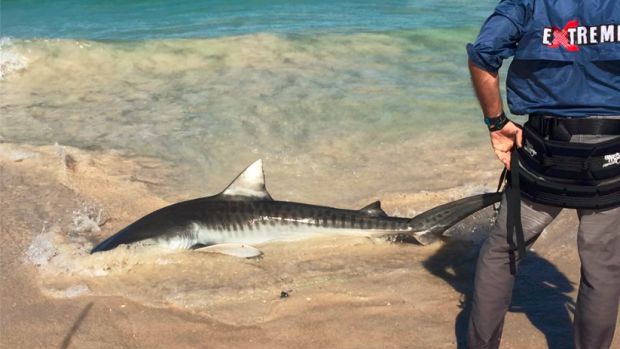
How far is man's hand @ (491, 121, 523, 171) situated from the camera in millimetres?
3393

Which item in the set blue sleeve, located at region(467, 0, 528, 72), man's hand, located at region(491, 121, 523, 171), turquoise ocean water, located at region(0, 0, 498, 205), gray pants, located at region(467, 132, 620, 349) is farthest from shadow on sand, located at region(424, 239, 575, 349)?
blue sleeve, located at region(467, 0, 528, 72)

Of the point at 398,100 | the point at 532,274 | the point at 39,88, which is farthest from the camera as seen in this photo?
the point at 39,88

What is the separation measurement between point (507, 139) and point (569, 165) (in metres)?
0.36

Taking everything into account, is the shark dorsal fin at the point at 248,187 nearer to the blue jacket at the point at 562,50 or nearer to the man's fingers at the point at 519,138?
the man's fingers at the point at 519,138

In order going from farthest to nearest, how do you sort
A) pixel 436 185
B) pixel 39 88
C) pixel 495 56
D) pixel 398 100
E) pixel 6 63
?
pixel 6 63 → pixel 39 88 → pixel 398 100 → pixel 436 185 → pixel 495 56

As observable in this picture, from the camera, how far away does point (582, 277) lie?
11.2 feet

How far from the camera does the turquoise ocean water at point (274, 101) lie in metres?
7.28

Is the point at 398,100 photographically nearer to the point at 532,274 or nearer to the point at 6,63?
the point at 532,274

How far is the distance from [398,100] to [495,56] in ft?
21.5

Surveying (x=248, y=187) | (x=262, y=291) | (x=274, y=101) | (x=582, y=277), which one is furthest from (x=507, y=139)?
(x=274, y=101)

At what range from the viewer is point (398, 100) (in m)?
9.66

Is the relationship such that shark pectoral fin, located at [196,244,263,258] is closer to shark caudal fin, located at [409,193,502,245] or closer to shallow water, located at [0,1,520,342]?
shallow water, located at [0,1,520,342]

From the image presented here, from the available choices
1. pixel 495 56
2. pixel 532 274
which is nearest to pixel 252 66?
pixel 532 274

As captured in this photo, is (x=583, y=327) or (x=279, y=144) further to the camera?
(x=279, y=144)
